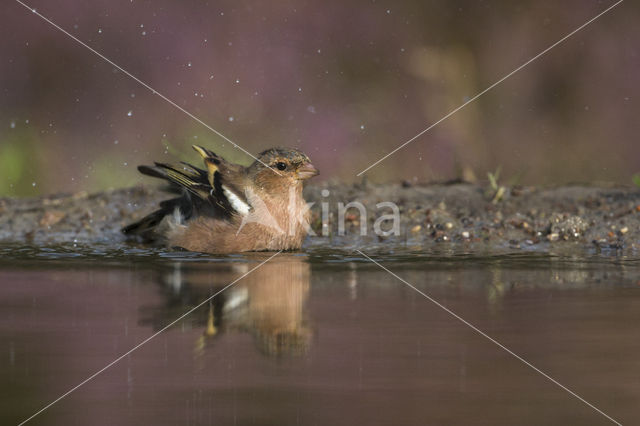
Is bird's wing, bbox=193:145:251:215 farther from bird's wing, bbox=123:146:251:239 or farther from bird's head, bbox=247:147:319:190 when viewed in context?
bird's head, bbox=247:147:319:190

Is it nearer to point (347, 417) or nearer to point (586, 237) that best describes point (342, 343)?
point (347, 417)

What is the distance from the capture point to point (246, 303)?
4.96 m

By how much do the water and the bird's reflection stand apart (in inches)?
0.5

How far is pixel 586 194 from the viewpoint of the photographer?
835 centimetres

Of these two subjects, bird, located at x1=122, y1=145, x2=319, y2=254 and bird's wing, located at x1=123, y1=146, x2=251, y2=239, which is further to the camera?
bird's wing, located at x1=123, y1=146, x2=251, y2=239

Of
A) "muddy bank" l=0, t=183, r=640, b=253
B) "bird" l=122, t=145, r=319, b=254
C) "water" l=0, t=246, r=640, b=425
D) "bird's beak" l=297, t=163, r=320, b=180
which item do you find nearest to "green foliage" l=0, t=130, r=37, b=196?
"muddy bank" l=0, t=183, r=640, b=253

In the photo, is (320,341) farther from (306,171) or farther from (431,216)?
(431,216)

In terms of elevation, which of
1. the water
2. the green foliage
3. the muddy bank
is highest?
the green foliage

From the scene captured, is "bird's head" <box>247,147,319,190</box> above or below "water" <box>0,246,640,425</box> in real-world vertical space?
above

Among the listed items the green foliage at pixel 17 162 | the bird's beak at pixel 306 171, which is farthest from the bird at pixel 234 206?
the green foliage at pixel 17 162

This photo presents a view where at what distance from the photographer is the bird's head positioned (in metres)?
7.13

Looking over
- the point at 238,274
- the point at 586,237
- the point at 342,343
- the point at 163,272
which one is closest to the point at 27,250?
the point at 163,272

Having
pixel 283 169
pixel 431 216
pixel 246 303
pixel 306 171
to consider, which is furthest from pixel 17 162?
pixel 246 303

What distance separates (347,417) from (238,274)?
2894mm
